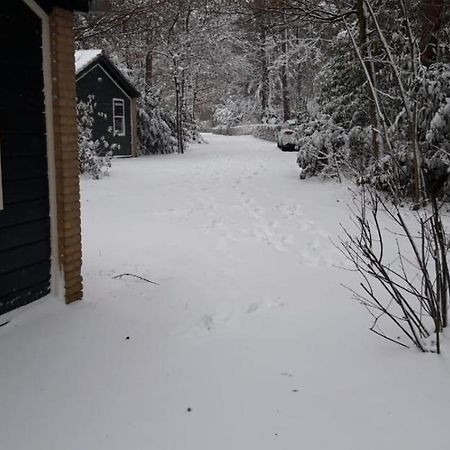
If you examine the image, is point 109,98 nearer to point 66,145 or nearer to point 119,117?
point 119,117

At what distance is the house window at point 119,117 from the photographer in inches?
850

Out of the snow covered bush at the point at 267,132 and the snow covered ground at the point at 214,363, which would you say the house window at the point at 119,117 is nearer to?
the snow covered bush at the point at 267,132

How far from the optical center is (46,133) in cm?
426

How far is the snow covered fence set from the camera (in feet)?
106

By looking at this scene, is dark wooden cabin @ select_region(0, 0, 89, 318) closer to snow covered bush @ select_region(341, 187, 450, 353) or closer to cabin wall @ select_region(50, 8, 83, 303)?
cabin wall @ select_region(50, 8, 83, 303)

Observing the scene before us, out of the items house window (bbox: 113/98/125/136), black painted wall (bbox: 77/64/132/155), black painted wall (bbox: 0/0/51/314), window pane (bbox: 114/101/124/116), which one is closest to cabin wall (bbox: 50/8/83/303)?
black painted wall (bbox: 0/0/51/314)

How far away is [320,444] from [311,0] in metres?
10.8

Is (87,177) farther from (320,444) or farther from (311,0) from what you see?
(320,444)

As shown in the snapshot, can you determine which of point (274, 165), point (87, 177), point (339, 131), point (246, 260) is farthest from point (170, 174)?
point (246, 260)

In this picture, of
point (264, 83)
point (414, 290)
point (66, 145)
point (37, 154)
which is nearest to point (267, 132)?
point (264, 83)

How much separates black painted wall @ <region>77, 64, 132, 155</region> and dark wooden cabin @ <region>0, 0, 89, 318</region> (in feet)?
51.8

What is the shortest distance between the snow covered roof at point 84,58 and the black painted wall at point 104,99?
69 cm

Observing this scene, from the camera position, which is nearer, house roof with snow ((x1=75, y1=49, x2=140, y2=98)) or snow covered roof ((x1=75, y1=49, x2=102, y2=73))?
snow covered roof ((x1=75, y1=49, x2=102, y2=73))

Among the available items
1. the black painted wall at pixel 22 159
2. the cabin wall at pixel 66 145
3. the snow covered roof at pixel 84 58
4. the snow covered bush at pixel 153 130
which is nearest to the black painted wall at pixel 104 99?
the snow covered roof at pixel 84 58
